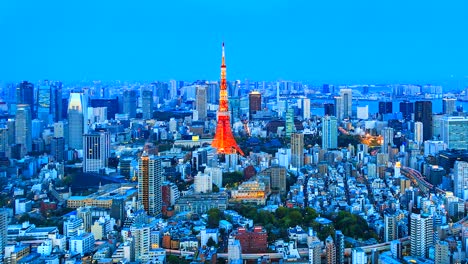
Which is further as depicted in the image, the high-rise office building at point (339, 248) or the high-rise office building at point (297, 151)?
the high-rise office building at point (297, 151)

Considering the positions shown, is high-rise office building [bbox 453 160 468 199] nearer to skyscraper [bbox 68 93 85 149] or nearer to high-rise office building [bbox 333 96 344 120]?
skyscraper [bbox 68 93 85 149]

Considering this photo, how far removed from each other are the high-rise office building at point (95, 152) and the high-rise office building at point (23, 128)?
113 centimetres

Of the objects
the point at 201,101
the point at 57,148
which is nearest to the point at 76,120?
the point at 57,148

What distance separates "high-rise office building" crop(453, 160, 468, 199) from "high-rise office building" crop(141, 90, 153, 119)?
1081 cm

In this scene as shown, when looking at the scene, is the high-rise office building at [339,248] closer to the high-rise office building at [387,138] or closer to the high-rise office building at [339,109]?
the high-rise office building at [387,138]

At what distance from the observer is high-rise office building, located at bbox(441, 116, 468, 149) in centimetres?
1335

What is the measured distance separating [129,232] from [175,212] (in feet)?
5.34

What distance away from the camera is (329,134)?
1427 cm

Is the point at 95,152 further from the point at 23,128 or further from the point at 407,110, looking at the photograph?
the point at 407,110

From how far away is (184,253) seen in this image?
21.4 ft

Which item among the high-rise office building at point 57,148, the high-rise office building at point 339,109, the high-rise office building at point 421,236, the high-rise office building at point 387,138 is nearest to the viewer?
the high-rise office building at point 421,236

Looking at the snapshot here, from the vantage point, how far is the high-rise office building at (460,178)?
9336 millimetres

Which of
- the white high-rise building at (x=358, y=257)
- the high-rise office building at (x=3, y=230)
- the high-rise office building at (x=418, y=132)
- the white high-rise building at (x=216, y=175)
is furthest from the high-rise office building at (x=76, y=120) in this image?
the white high-rise building at (x=358, y=257)

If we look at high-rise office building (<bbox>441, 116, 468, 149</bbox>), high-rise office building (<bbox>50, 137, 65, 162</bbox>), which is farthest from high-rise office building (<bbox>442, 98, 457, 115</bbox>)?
high-rise office building (<bbox>50, 137, 65, 162</bbox>)
